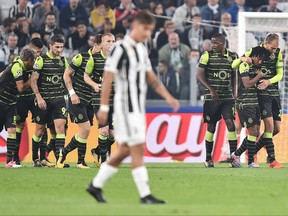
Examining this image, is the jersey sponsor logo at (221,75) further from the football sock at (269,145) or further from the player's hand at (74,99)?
the player's hand at (74,99)

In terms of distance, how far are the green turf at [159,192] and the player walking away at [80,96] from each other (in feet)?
2.62

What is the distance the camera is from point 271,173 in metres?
17.1

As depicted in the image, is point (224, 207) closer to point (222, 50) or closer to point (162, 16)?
point (222, 50)

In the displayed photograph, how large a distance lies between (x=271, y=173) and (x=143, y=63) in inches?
251

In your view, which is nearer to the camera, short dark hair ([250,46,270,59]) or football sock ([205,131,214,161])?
short dark hair ([250,46,270,59])

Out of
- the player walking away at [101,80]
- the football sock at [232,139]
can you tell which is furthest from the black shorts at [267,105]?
the player walking away at [101,80]

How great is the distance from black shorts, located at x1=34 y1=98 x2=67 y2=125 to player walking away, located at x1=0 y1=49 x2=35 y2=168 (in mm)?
457

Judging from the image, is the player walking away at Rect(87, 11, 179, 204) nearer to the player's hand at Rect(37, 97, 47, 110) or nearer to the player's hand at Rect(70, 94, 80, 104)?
the player's hand at Rect(70, 94, 80, 104)

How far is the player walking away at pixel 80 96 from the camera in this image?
712 inches

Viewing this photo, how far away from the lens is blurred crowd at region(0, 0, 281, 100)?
26.3 m

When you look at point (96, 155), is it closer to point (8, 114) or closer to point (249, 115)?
point (8, 114)

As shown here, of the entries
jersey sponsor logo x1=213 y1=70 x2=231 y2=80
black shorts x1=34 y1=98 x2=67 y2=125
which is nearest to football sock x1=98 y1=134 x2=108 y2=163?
black shorts x1=34 y1=98 x2=67 y2=125

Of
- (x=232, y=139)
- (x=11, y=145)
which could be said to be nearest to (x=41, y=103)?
→ (x=11, y=145)

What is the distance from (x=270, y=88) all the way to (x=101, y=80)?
3373mm
